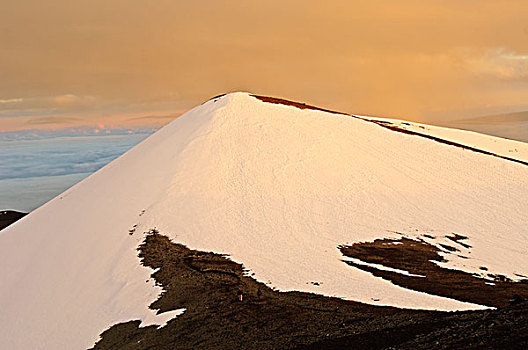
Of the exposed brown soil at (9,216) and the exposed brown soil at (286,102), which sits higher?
the exposed brown soil at (9,216)

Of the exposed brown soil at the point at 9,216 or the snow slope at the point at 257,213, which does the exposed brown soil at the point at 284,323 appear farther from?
the exposed brown soil at the point at 9,216

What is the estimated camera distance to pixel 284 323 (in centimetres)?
1595

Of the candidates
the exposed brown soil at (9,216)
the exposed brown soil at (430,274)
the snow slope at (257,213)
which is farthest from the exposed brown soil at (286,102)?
the exposed brown soil at (9,216)

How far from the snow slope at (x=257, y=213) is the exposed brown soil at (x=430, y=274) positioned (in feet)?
2.78

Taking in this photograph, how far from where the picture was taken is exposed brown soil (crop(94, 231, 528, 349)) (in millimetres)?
13164

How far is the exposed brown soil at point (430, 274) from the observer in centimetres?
1800

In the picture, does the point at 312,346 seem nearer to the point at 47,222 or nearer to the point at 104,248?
the point at 104,248

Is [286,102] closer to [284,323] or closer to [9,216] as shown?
[284,323]

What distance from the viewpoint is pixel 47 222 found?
33.7 meters

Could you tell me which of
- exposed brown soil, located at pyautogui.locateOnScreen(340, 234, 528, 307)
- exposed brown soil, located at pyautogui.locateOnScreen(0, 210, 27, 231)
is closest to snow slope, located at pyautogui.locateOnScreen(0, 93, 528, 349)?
exposed brown soil, located at pyautogui.locateOnScreen(340, 234, 528, 307)

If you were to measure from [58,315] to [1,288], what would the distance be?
23.9 feet

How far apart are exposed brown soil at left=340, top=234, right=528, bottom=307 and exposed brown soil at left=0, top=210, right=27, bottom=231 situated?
193 feet

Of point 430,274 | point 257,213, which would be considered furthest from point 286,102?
point 430,274

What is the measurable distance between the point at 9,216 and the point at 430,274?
73489 millimetres
